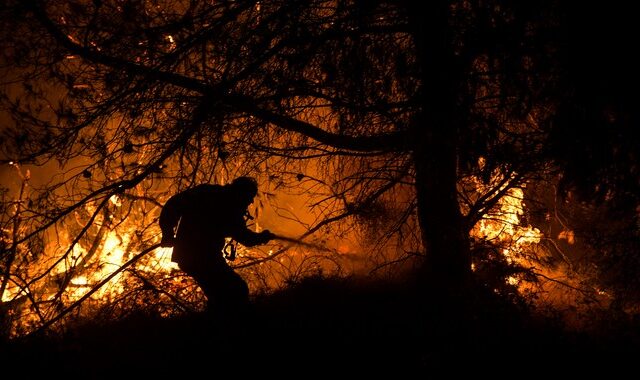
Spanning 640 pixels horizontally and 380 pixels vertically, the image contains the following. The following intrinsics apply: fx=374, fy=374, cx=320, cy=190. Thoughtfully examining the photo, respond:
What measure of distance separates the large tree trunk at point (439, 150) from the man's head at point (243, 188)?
172 cm

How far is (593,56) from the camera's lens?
→ 7.48 ft

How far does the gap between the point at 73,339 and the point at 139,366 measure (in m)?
1.44

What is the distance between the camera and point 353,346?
3629 mm

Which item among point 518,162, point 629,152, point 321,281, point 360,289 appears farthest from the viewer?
point 321,281

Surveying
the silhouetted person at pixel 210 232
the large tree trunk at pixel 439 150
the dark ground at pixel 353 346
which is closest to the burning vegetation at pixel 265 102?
the large tree trunk at pixel 439 150

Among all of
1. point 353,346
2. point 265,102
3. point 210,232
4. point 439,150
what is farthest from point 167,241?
point 439,150

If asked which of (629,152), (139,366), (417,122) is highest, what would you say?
(417,122)

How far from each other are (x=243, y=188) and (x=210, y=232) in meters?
0.56

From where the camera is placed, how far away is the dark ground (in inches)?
131

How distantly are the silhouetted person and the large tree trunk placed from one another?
1.88m

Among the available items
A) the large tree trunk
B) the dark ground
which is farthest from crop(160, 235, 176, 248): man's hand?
the large tree trunk

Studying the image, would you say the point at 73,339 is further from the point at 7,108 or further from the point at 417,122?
the point at 417,122

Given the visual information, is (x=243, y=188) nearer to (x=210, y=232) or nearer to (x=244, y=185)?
(x=244, y=185)

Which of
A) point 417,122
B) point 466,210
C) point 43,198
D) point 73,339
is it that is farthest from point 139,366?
point 466,210
